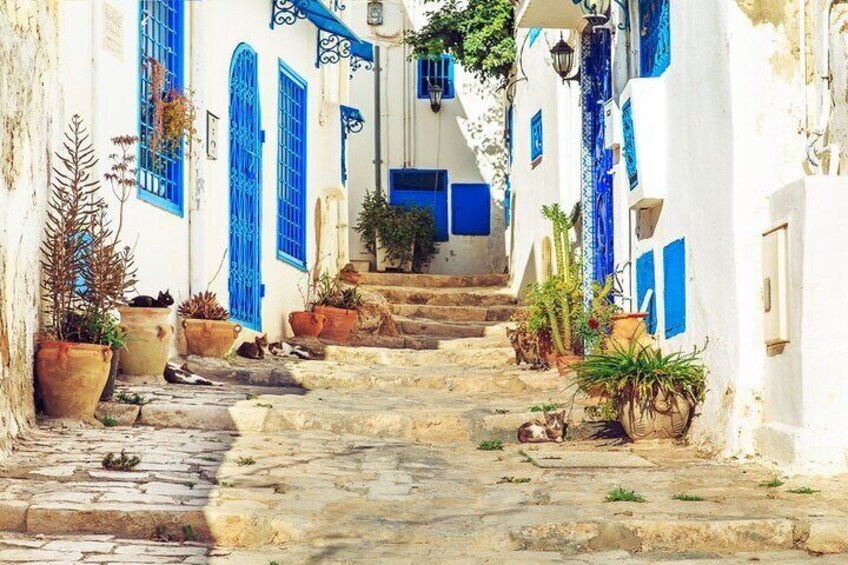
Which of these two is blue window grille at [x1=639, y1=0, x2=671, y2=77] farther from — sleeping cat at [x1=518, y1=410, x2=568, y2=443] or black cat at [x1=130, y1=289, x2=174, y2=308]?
black cat at [x1=130, y1=289, x2=174, y2=308]

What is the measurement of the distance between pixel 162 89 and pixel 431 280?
811cm

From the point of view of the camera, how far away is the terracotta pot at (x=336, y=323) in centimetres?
1494

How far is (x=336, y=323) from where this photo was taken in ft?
49.1

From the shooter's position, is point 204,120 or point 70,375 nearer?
point 70,375

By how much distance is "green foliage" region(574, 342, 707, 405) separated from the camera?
8.60 m

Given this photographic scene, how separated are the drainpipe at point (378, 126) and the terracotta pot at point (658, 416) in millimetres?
13823

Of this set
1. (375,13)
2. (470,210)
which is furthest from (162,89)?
(375,13)

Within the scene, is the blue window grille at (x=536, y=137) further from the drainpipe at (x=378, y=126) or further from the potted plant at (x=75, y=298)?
the potted plant at (x=75, y=298)

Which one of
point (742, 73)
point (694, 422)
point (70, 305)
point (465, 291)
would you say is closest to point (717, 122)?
point (742, 73)

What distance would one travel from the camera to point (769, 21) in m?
7.90

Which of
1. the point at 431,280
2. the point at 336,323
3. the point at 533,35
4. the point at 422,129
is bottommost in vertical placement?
the point at 336,323

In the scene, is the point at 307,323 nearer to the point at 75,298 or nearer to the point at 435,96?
the point at 75,298

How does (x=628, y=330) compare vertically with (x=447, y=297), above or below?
below

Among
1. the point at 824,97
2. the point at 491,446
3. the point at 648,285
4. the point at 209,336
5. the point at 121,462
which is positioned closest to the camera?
the point at 121,462
